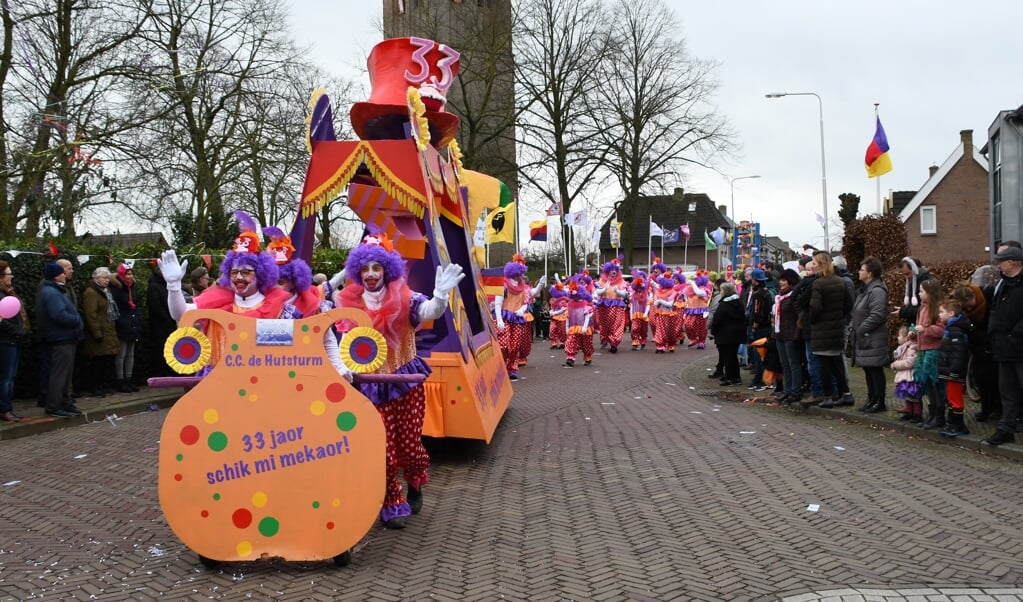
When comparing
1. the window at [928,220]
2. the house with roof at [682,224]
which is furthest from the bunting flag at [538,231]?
the house with roof at [682,224]

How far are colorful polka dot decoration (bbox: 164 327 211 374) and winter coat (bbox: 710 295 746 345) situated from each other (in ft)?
31.8

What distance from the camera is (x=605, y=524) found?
523 centimetres

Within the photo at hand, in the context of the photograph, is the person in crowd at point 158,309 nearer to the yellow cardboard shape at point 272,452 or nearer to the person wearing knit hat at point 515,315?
the person wearing knit hat at point 515,315

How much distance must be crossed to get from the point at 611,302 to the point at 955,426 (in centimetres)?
1171

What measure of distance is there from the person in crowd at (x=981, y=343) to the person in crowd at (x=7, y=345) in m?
9.82

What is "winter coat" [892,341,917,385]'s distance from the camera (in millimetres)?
8102

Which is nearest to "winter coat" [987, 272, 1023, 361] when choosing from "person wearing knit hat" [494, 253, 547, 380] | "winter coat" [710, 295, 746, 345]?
"winter coat" [710, 295, 746, 345]

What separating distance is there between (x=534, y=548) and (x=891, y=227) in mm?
13161

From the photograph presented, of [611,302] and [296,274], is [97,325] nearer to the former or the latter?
[296,274]

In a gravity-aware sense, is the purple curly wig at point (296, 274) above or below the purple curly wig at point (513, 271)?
below

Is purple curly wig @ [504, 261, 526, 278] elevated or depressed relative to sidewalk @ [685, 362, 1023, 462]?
elevated

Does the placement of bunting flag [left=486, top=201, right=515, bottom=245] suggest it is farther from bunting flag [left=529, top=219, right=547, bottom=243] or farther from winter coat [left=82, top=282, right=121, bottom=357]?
bunting flag [left=529, top=219, right=547, bottom=243]

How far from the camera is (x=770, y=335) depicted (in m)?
11.9

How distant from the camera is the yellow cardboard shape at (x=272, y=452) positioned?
4246mm
